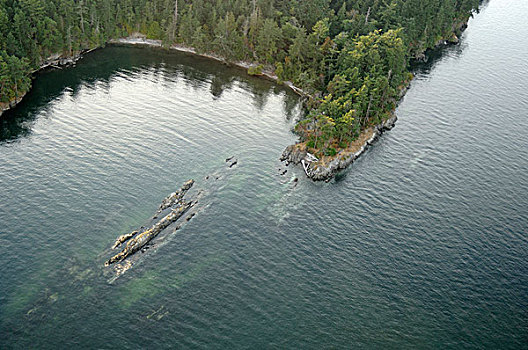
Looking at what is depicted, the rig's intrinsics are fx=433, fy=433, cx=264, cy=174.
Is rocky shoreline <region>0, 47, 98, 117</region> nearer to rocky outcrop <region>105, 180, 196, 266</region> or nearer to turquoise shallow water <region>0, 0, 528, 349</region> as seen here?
turquoise shallow water <region>0, 0, 528, 349</region>

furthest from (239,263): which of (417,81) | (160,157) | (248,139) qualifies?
(417,81)

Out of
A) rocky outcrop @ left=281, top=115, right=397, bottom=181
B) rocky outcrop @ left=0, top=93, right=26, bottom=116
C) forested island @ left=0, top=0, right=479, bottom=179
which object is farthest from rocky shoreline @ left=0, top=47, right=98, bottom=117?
rocky outcrop @ left=281, top=115, right=397, bottom=181

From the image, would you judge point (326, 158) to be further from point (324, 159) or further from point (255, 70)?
point (255, 70)

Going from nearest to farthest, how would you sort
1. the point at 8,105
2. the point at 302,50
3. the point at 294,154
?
the point at 294,154 < the point at 8,105 < the point at 302,50

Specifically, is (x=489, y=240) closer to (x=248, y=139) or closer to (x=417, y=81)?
(x=248, y=139)

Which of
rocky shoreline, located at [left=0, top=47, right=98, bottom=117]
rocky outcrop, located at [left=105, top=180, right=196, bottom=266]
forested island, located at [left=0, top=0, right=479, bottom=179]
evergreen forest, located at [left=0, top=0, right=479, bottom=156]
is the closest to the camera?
rocky outcrop, located at [left=105, top=180, right=196, bottom=266]

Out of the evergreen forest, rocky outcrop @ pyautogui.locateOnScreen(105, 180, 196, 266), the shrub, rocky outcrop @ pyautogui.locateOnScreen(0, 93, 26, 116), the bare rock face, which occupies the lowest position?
rocky outcrop @ pyautogui.locateOnScreen(0, 93, 26, 116)

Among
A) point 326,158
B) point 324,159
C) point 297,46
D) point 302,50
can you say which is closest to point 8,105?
point 324,159
